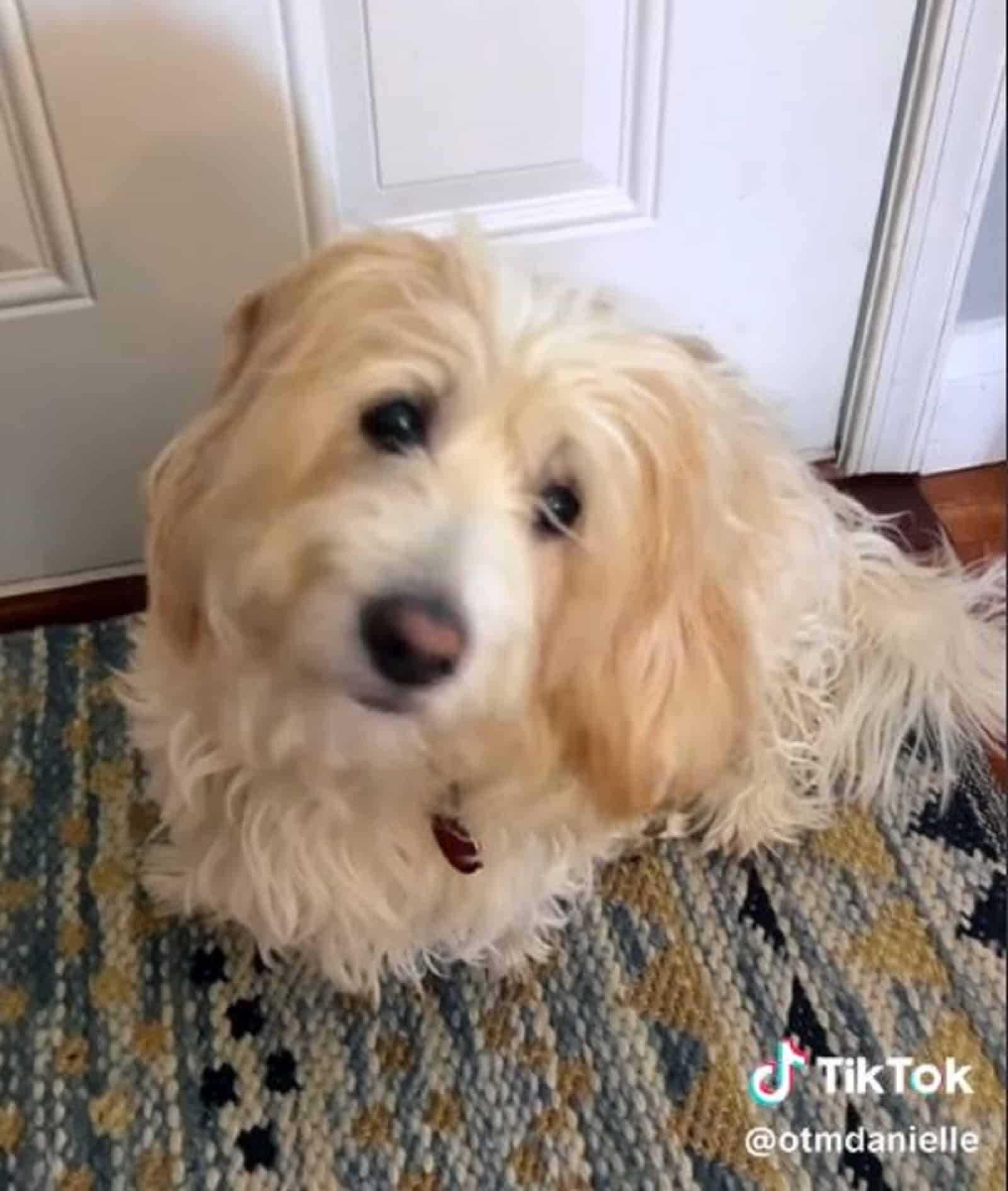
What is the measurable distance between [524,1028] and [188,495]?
48 cm

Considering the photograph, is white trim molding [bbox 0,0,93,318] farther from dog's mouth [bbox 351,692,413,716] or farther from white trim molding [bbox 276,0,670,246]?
dog's mouth [bbox 351,692,413,716]

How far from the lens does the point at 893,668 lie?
4.03 ft

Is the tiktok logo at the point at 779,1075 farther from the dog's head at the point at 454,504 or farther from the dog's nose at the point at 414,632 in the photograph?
the dog's nose at the point at 414,632

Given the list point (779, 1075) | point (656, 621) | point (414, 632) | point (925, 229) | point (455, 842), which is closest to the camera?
point (414, 632)

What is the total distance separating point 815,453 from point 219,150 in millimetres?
625

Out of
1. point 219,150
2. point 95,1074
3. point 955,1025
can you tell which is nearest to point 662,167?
point 219,150

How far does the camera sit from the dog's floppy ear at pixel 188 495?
0.92 m

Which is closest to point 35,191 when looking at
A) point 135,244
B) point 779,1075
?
point 135,244

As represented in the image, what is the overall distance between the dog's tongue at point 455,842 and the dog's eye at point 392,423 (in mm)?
260

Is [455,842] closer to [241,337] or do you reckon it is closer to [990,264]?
[241,337]

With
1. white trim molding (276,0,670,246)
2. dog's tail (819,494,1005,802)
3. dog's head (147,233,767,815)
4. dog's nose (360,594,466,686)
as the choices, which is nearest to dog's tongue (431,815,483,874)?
dog's head (147,233,767,815)

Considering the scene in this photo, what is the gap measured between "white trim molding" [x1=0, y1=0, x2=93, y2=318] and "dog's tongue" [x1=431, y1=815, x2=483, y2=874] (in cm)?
50

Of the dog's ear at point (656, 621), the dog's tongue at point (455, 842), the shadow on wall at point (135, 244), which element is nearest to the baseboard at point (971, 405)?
the dog's ear at point (656, 621)

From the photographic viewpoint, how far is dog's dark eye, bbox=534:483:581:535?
88cm
